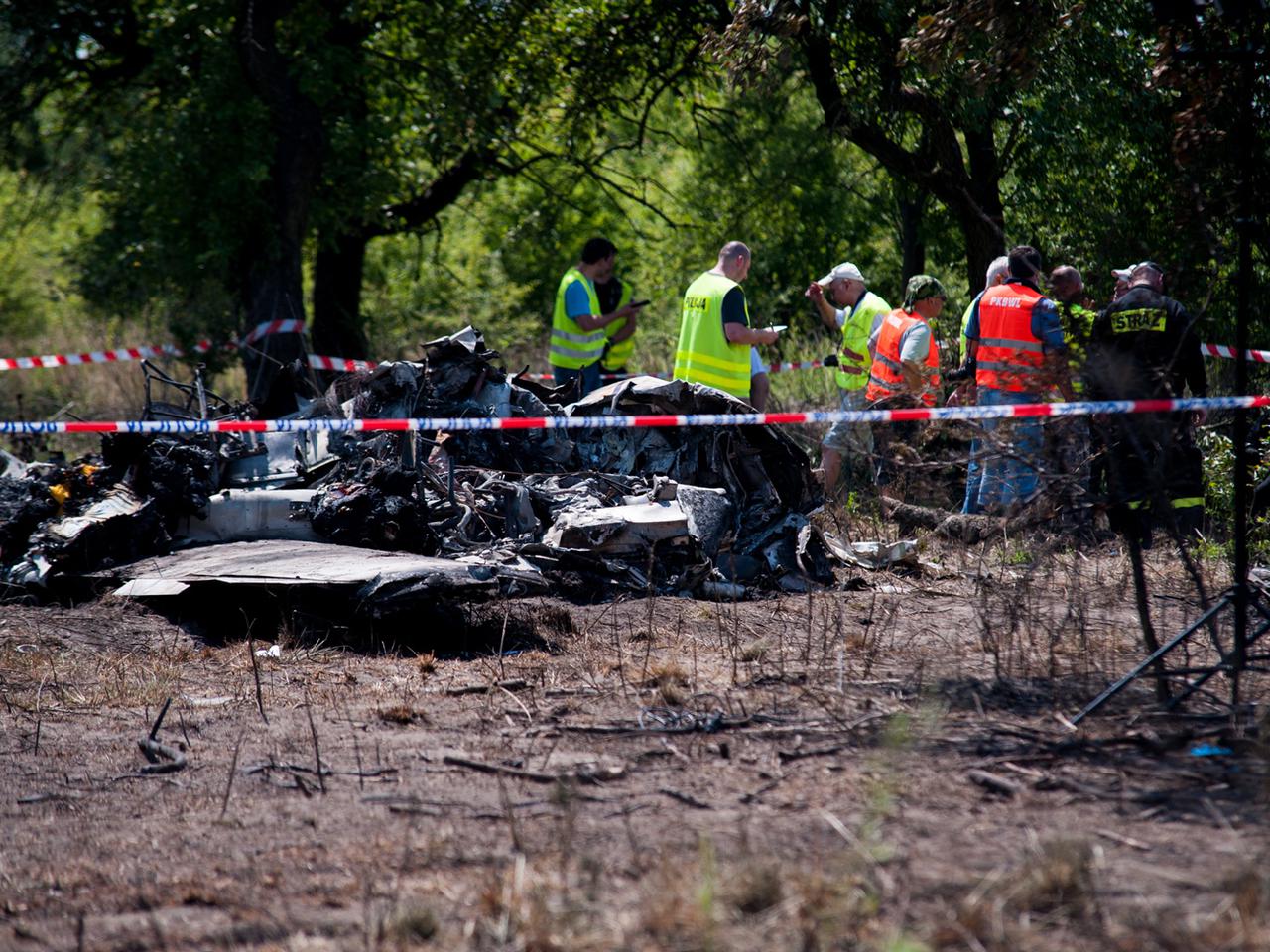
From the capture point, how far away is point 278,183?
14.9 metres

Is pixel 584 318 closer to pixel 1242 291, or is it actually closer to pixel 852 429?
pixel 852 429

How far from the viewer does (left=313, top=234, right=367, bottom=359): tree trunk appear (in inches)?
705

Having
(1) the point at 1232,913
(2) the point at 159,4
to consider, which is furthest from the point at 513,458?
(2) the point at 159,4

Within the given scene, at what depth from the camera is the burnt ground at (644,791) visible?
316 centimetres

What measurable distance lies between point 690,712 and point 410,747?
3.51 feet

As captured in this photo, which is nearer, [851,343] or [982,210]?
[851,343]

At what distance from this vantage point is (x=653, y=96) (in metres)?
14.4

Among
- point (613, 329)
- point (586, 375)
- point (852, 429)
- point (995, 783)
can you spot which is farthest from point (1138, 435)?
point (613, 329)

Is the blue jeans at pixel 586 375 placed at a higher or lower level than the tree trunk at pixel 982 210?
lower

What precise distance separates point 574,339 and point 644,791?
24.0 feet

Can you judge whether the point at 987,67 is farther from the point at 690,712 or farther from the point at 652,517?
the point at 690,712

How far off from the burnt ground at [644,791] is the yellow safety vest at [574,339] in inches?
182

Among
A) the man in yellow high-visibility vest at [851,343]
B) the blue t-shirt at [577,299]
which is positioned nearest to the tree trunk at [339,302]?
the blue t-shirt at [577,299]

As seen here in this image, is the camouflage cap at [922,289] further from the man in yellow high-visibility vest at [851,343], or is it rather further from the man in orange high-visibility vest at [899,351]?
the man in yellow high-visibility vest at [851,343]
